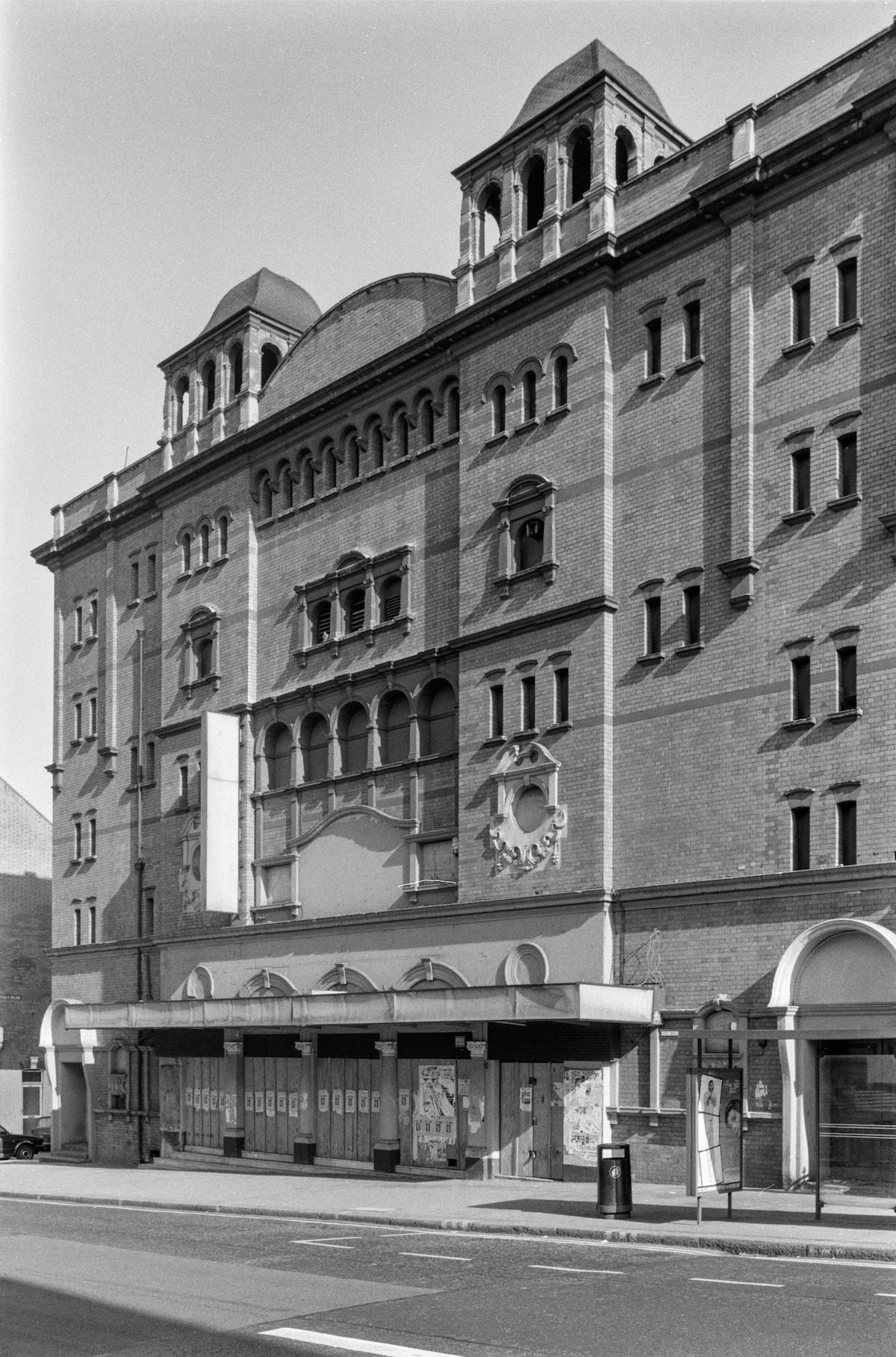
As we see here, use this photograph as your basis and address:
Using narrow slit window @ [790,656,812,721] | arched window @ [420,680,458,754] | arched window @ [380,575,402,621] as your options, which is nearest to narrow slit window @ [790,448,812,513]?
narrow slit window @ [790,656,812,721]

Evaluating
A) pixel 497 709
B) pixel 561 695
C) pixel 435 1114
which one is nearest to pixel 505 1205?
pixel 435 1114

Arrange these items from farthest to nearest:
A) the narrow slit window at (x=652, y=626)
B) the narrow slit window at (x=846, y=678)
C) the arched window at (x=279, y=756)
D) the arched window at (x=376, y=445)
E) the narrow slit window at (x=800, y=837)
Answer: the arched window at (x=279, y=756), the arched window at (x=376, y=445), the narrow slit window at (x=652, y=626), the narrow slit window at (x=800, y=837), the narrow slit window at (x=846, y=678)

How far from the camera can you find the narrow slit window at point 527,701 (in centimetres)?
3281

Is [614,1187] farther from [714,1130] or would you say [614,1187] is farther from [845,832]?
[845,832]

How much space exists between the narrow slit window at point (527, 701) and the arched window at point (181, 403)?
18218mm

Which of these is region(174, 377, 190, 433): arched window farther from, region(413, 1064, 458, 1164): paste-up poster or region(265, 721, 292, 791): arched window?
region(413, 1064, 458, 1164): paste-up poster

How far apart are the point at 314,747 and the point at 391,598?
4655 mm

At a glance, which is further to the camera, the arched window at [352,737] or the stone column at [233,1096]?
the stone column at [233,1096]

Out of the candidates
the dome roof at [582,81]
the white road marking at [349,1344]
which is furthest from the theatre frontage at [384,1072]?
the dome roof at [582,81]

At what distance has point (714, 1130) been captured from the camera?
22.7 metres

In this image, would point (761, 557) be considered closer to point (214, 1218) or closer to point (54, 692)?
point (214, 1218)

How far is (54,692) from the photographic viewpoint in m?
51.7

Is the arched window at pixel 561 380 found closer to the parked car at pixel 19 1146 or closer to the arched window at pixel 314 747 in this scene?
the arched window at pixel 314 747

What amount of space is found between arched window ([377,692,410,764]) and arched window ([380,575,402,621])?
2.00 m
